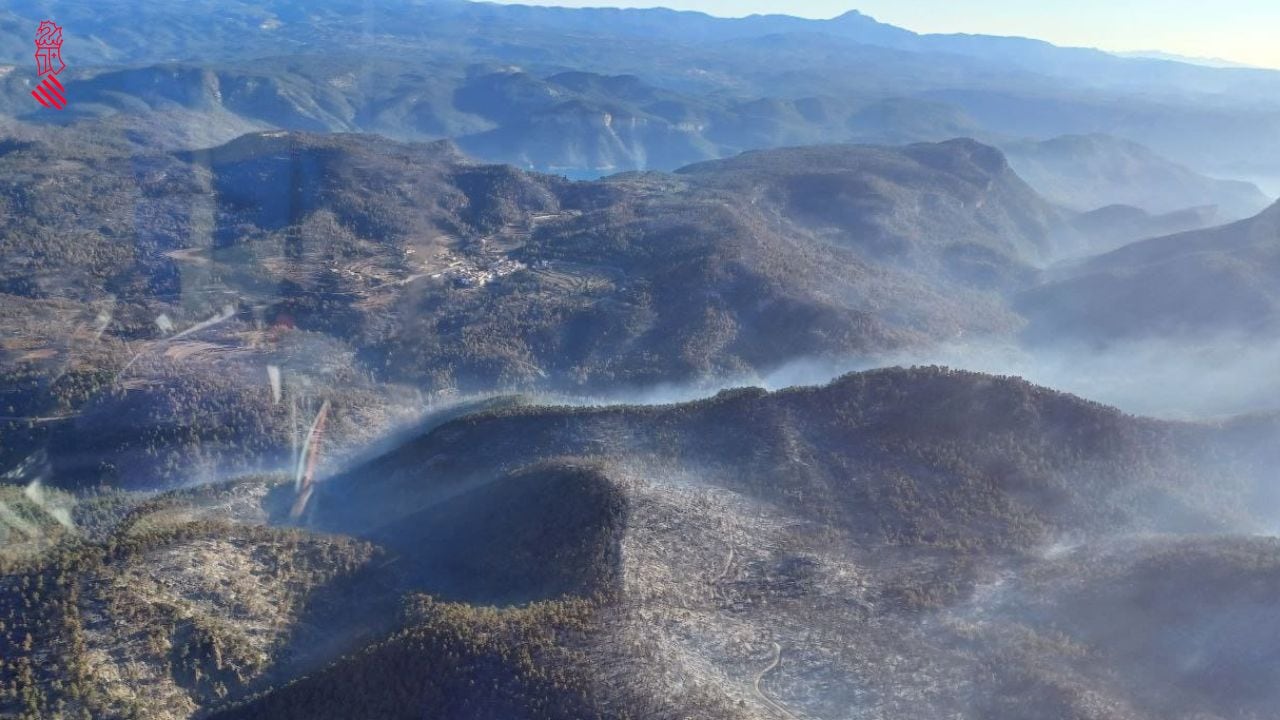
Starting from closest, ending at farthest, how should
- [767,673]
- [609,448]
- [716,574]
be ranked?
[767,673] → [716,574] → [609,448]

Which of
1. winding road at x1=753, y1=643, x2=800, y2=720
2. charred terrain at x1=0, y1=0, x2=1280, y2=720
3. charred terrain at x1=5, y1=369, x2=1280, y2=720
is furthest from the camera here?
charred terrain at x1=0, y1=0, x2=1280, y2=720

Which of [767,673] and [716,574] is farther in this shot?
[716,574]

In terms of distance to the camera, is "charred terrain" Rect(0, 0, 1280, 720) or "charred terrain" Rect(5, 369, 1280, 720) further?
"charred terrain" Rect(0, 0, 1280, 720)

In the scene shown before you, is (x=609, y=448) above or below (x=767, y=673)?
below

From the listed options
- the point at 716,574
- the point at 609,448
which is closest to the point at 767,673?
the point at 716,574

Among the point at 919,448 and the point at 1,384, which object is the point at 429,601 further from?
the point at 1,384

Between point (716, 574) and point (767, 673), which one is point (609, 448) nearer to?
point (716, 574)

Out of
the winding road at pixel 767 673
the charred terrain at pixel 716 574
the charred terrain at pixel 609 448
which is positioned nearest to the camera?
the winding road at pixel 767 673

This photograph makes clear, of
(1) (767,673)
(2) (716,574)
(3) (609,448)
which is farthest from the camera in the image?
(3) (609,448)
